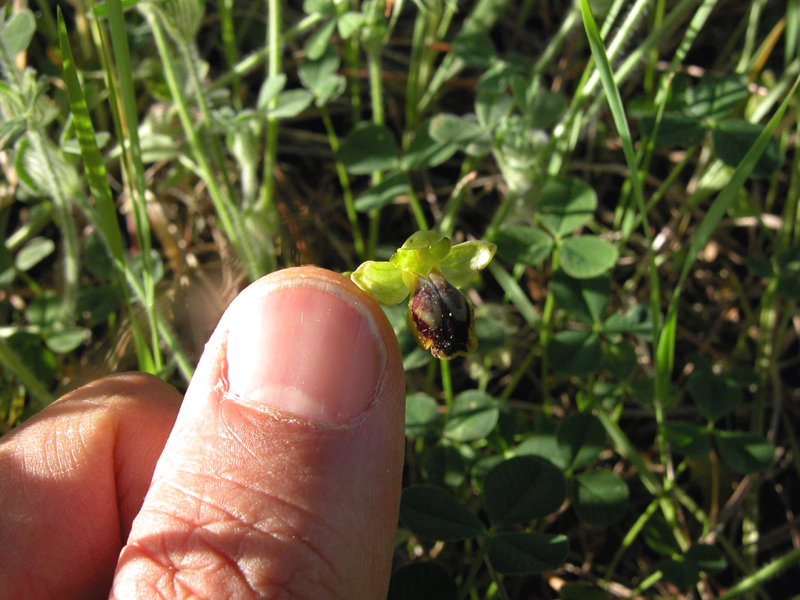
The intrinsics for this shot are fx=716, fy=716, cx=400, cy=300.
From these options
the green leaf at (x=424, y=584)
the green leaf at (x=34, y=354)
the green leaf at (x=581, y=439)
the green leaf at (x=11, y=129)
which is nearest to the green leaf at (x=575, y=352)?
the green leaf at (x=581, y=439)

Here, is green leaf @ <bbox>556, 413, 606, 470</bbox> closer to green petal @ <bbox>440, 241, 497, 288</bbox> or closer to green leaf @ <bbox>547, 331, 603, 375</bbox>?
green leaf @ <bbox>547, 331, 603, 375</bbox>

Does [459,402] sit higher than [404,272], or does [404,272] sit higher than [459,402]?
[404,272]

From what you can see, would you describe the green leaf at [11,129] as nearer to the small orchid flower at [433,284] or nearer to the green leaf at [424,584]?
the small orchid flower at [433,284]

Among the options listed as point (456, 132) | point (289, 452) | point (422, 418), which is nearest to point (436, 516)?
point (422, 418)

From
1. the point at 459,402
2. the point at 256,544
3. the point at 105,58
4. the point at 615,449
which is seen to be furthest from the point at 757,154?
the point at 105,58

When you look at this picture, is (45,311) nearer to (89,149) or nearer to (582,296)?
(89,149)

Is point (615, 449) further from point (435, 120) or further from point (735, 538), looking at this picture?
point (435, 120)
